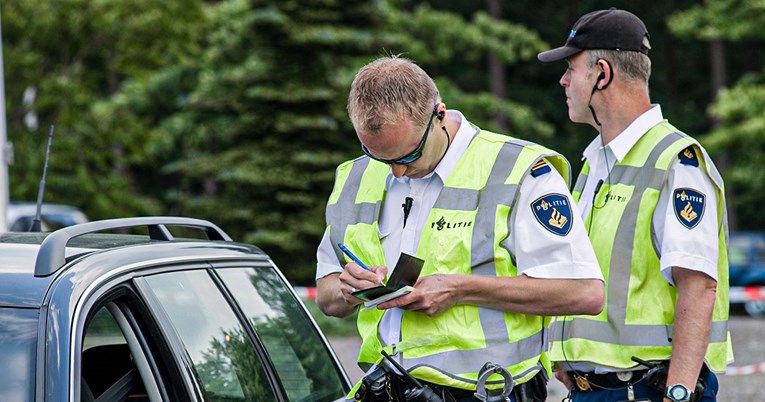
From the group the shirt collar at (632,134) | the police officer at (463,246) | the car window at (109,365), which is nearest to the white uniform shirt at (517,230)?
the police officer at (463,246)

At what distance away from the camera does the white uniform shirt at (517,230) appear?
3047 millimetres

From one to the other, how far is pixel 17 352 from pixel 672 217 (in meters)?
1.81

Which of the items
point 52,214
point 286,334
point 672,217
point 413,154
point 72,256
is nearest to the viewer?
point 72,256

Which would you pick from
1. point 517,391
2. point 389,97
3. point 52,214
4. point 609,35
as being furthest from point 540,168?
point 52,214

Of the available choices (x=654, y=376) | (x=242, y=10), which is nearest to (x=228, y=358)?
(x=654, y=376)

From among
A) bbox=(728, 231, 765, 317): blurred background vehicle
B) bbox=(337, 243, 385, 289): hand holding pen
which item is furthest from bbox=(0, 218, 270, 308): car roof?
bbox=(728, 231, 765, 317): blurred background vehicle

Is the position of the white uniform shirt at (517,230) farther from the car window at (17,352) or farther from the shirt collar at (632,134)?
the car window at (17,352)

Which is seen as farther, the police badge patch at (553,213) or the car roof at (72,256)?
the police badge patch at (553,213)

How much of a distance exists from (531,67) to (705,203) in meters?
30.3

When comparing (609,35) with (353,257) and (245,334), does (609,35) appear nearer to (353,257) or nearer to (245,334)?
(353,257)

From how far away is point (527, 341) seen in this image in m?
3.12

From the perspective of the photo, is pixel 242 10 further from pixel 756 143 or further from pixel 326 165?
pixel 756 143

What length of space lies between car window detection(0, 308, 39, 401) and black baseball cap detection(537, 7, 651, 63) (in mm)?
1771

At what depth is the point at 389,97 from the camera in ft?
9.70
